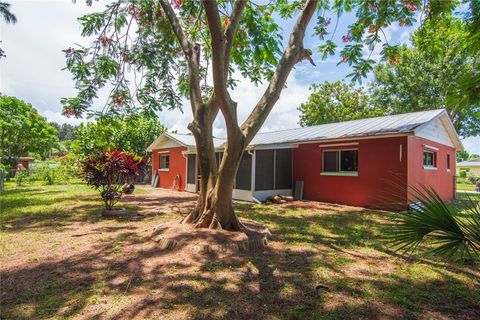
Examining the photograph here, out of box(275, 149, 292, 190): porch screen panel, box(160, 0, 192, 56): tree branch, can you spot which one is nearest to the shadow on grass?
box(160, 0, 192, 56): tree branch

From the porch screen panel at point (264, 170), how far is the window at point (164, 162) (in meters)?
8.99

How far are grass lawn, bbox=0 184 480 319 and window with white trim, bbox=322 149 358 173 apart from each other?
5.44 meters

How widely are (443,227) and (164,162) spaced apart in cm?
1909

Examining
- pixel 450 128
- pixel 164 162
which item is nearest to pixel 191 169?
pixel 164 162

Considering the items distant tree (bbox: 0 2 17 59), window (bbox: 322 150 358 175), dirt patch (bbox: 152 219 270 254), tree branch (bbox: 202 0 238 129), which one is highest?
distant tree (bbox: 0 2 17 59)

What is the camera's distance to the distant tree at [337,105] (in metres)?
28.2

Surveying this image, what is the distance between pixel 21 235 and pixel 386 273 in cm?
723

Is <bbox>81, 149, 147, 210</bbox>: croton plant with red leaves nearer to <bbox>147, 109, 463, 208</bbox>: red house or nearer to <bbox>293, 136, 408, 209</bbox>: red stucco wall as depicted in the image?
<bbox>147, 109, 463, 208</bbox>: red house

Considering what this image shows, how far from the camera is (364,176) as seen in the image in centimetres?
1077

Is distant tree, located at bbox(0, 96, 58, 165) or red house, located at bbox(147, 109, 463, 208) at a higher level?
distant tree, located at bbox(0, 96, 58, 165)

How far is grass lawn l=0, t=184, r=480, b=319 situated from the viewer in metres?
3.05

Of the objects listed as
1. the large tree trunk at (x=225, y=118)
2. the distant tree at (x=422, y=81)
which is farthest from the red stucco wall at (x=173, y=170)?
the distant tree at (x=422, y=81)

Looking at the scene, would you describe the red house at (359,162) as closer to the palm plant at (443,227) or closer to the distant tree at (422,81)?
the palm plant at (443,227)

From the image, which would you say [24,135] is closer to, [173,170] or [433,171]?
[173,170]
